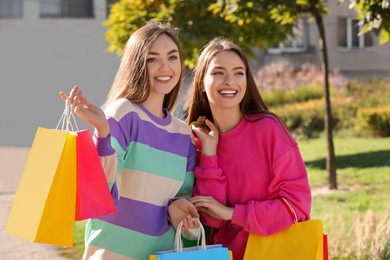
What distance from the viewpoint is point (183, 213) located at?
11.4ft

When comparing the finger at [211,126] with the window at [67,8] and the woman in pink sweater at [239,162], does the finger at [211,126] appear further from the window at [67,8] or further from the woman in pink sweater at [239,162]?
the window at [67,8]

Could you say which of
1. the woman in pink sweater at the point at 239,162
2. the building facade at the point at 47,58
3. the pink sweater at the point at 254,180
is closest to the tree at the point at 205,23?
the woman in pink sweater at the point at 239,162

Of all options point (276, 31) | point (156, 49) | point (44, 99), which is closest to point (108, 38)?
A: point (276, 31)

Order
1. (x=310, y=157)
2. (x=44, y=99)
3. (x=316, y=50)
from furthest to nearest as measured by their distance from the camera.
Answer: (x=316, y=50) → (x=44, y=99) → (x=310, y=157)

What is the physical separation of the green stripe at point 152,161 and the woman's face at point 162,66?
0.26 m

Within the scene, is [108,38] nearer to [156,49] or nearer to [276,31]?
[276,31]

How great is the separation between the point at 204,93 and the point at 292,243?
0.78 meters

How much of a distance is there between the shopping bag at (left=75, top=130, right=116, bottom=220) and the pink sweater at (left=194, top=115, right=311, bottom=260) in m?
0.55

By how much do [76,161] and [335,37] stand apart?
25.4m

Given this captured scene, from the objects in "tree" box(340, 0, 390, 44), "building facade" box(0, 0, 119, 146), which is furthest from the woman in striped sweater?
"building facade" box(0, 0, 119, 146)

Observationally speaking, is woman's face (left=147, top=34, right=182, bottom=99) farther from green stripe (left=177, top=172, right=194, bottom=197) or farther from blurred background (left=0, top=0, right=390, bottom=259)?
blurred background (left=0, top=0, right=390, bottom=259)

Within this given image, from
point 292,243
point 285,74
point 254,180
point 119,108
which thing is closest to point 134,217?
point 119,108

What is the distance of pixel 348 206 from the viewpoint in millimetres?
9555

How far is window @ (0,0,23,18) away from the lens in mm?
27516
